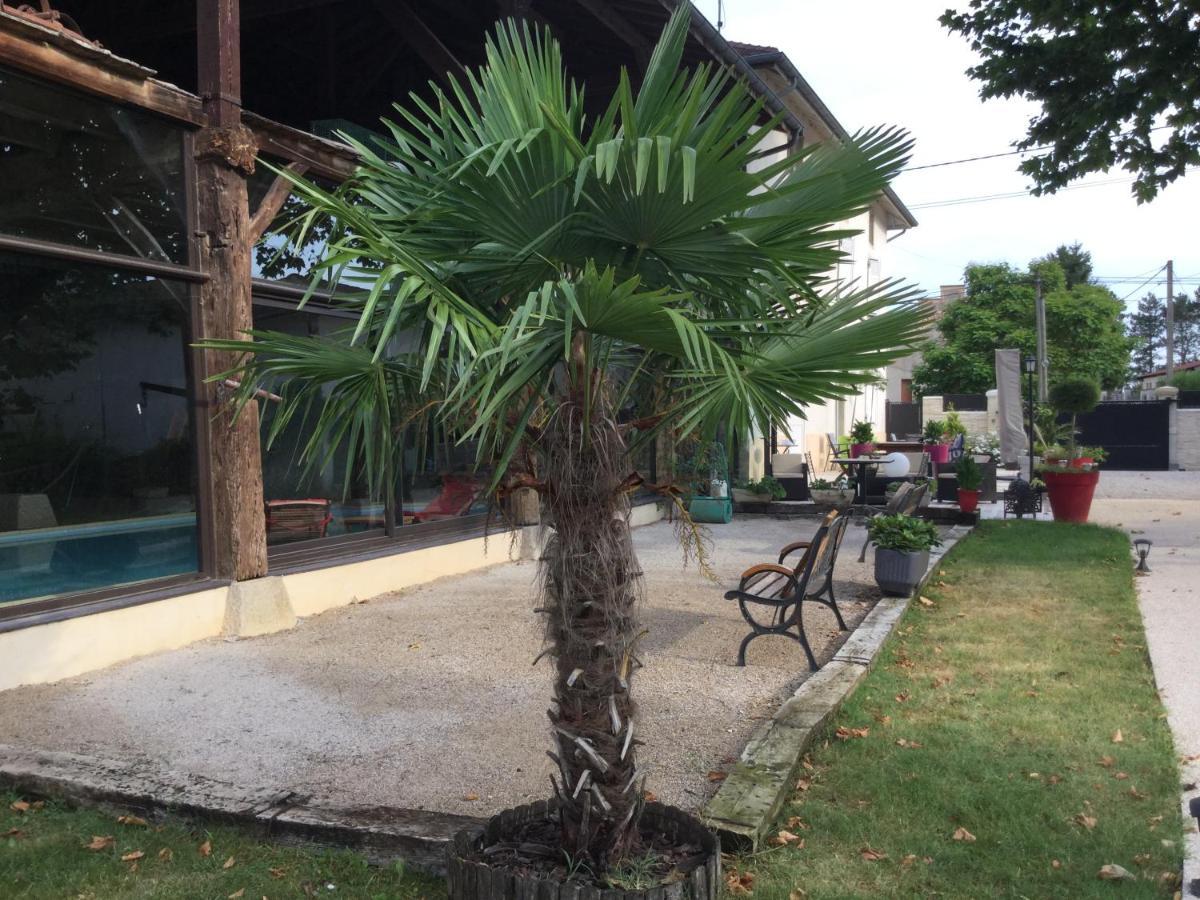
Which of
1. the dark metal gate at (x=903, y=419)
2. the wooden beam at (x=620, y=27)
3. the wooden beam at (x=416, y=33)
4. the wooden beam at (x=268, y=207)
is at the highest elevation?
the wooden beam at (x=620, y=27)

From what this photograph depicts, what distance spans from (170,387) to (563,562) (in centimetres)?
474

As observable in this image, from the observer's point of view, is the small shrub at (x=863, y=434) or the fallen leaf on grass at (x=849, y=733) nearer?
the fallen leaf on grass at (x=849, y=733)

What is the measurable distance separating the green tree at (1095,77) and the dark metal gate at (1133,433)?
15.3 m

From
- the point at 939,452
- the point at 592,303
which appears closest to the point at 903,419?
the point at 939,452

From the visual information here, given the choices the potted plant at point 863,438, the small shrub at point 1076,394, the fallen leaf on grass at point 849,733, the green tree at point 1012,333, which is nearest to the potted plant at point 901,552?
the fallen leaf on grass at point 849,733

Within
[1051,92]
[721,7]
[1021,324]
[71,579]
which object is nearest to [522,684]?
[71,579]

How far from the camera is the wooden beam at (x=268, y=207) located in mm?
6617

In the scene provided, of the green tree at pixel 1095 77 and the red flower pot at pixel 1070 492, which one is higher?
the green tree at pixel 1095 77

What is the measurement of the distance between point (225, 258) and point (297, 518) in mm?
2209

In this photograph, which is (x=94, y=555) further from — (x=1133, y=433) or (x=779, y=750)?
(x=1133, y=433)

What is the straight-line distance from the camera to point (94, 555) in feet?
19.4

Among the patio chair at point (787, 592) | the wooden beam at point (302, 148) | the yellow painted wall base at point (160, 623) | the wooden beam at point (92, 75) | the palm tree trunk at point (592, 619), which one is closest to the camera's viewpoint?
the palm tree trunk at point (592, 619)

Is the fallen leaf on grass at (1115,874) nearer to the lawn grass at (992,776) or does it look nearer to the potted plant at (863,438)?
the lawn grass at (992,776)

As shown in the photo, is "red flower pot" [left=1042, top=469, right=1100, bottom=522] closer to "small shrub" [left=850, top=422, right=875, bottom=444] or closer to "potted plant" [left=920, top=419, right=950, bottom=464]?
"small shrub" [left=850, top=422, right=875, bottom=444]
